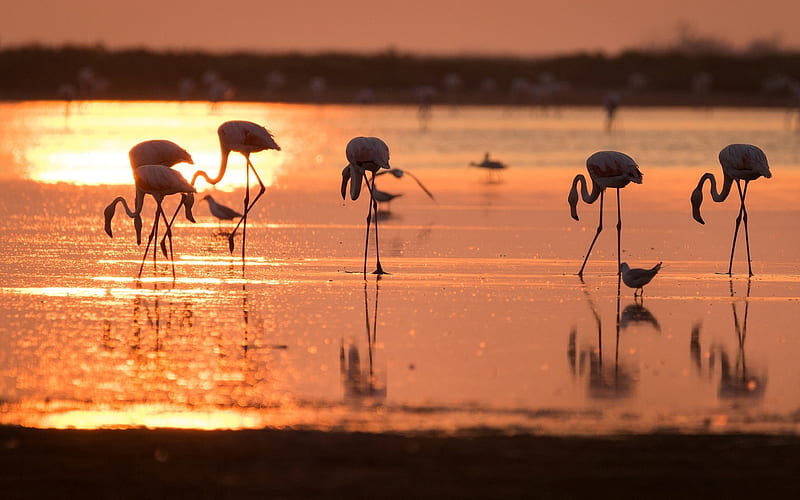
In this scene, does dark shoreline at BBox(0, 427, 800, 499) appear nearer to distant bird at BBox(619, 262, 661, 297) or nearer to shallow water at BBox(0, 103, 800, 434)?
shallow water at BBox(0, 103, 800, 434)

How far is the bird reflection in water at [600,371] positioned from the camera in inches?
242

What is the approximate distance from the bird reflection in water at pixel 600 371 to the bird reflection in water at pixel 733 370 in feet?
1.27

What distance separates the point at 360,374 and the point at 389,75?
5521cm

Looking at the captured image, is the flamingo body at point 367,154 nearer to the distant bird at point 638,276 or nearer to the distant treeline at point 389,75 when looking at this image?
the distant bird at point 638,276

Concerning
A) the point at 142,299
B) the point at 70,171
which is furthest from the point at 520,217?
the point at 70,171

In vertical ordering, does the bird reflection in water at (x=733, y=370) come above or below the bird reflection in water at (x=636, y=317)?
below

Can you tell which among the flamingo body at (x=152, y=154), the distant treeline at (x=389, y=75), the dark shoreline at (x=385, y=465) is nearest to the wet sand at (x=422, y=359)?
the dark shoreline at (x=385, y=465)

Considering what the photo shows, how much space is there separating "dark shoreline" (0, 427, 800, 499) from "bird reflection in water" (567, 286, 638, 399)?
0.74m

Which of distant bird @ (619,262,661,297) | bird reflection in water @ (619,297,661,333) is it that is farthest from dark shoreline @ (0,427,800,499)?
distant bird @ (619,262,661,297)

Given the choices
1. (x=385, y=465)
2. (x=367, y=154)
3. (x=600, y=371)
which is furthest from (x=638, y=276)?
(x=385, y=465)

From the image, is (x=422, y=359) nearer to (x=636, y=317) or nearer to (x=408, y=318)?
(x=408, y=318)

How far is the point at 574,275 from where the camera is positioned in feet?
32.1

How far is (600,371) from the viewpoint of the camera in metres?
6.56

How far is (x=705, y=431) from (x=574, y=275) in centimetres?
435
